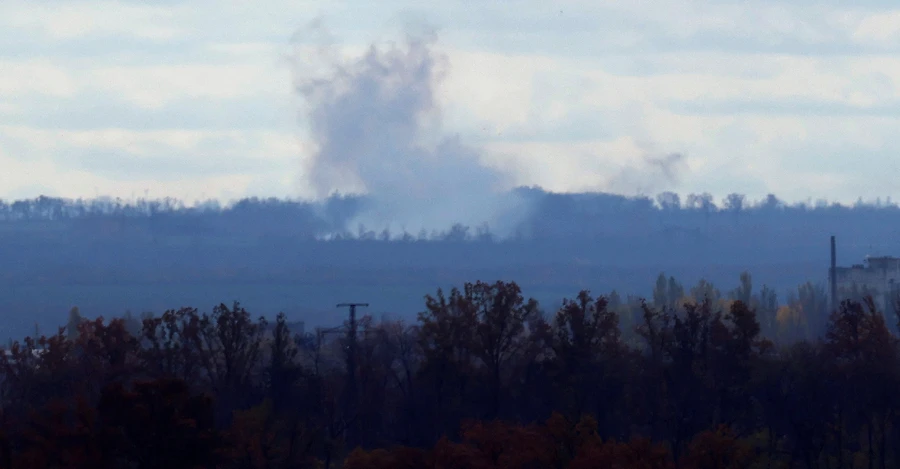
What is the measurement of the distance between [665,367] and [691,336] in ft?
6.08

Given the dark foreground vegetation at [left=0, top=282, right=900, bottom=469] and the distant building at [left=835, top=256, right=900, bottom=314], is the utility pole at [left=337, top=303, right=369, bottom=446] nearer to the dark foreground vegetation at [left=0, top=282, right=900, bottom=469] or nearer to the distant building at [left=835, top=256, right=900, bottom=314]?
the dark foreground vegetation at [left=0, top=282, right=900, bottom=469]

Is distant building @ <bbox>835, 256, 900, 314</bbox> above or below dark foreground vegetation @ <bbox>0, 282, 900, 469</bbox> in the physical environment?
above

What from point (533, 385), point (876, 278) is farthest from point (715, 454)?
point (876, 278)

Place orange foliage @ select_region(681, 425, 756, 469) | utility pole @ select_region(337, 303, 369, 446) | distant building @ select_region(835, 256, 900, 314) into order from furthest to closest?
distant building @ select_region(835, 256, 900, 314) < utility pole @ select_region(337, 303, 369, 446) < orange foliage @ select_region(681, 425, 756, 469)

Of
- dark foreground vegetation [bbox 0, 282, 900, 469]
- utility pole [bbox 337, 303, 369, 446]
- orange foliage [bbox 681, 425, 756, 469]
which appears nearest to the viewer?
orange foliage [bbox 681, 425, 756, 469]

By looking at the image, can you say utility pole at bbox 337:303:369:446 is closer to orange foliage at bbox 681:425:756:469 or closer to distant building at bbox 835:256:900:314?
orange foliage at bbox 681:425:756:469

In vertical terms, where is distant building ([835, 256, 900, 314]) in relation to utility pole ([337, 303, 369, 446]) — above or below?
above

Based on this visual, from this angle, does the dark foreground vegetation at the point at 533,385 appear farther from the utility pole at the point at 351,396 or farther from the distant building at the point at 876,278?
the distant building at the point at 876,278

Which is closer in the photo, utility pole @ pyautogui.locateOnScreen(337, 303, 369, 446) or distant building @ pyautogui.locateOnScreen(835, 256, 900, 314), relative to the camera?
utility pole @ pyautogui.locateOnScreen(337, 303, 369, 446)

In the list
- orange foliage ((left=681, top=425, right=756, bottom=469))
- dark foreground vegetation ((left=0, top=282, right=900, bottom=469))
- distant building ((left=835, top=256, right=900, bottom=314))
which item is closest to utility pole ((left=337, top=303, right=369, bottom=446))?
dark foreground vegetation ((left=0, top=282, right=900, bottom=469))

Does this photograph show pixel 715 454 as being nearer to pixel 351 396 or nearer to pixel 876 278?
pixel 351 396

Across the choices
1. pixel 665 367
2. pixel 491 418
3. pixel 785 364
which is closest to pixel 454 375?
pixel 491 418

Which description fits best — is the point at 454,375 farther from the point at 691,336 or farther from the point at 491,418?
the point at 691,336

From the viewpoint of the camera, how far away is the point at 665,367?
6112 centimetres
